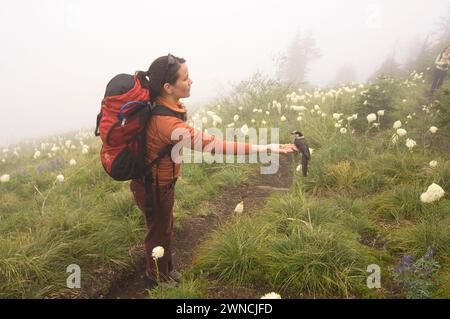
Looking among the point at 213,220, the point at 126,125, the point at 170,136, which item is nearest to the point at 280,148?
the point at 170,136

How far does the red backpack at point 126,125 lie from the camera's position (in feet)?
9.97

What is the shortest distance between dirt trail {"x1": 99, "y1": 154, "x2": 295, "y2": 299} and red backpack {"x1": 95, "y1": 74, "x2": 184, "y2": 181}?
1.49 m

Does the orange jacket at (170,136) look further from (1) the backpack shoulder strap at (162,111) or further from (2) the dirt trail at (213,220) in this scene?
(2) the dirt trail at (213,220)

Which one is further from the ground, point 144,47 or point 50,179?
point 144,47

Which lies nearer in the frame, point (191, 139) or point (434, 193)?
point (191, 139)

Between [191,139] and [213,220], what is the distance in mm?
2428

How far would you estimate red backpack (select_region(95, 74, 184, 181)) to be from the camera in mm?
3039

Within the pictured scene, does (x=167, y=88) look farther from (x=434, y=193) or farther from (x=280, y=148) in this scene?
(x=434, y=193)

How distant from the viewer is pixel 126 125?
9.95 feet

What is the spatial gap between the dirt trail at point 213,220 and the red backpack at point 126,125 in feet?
4.90
